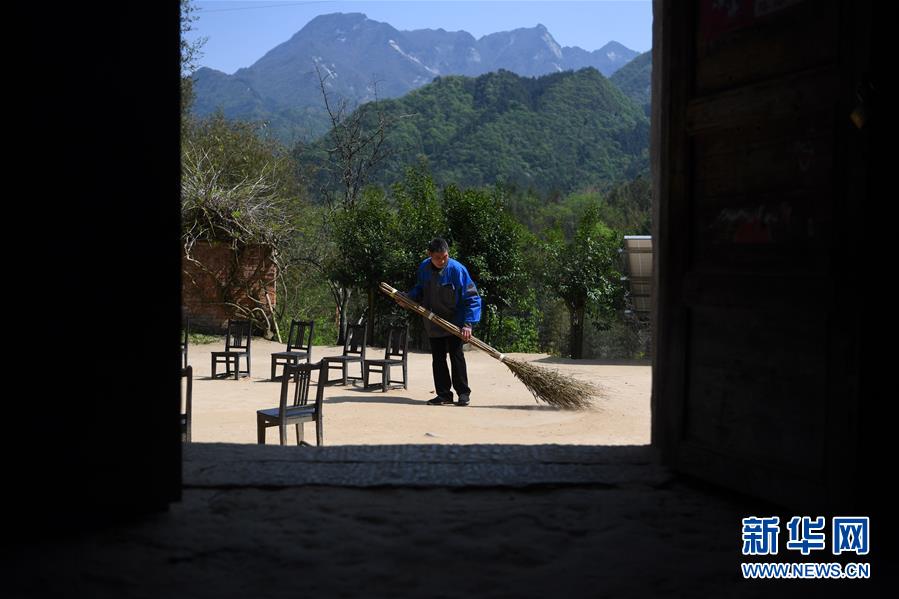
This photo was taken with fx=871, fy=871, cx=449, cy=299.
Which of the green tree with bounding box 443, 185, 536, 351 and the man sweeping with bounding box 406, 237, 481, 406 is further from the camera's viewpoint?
the green tree with bounding box 443, 185, 536, 351

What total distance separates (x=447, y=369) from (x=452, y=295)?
82 centimetres

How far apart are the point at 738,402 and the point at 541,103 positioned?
5992 centimetres

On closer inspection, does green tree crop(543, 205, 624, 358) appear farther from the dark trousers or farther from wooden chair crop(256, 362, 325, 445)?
wooden chair crop(256, 362, 325, 445)

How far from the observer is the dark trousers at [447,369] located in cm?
916

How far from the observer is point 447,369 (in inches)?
364

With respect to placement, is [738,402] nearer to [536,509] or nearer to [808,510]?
[808,510]

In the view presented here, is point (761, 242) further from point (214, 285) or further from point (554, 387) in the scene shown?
point (214, 285)

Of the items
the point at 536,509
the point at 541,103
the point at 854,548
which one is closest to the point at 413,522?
the point at 536,509

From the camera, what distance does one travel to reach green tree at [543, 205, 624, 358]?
1597 cm

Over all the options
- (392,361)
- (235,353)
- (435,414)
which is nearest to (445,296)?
(435,414)

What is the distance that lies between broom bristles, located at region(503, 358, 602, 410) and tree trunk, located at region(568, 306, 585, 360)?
249 inches

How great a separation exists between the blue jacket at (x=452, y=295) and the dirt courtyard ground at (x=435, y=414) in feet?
3.16

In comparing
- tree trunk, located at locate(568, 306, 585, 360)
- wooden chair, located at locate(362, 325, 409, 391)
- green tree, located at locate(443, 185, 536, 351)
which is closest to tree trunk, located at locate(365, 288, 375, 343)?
green tree, located at locate(443, 185, 536, 351)

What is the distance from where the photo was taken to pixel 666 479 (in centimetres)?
354
